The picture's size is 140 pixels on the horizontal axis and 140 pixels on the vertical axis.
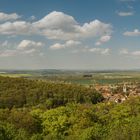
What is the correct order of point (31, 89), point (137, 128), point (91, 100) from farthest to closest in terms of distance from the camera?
point (91, 100)
point (31, 89)
point (137, 128)

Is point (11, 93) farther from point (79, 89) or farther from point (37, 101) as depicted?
point (79, 89)

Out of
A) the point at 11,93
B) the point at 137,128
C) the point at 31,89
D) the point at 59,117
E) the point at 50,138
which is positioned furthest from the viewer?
the point at 31,89

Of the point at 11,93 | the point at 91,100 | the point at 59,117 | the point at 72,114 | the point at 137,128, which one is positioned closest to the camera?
the point at 137,128

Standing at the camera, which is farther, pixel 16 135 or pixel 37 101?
pixel 37 101

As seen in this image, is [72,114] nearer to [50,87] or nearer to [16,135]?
[16,135]

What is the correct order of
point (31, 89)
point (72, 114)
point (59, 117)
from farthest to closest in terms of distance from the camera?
1. point (31, 89)
2. point (72, 114)
3. point (59, 117)

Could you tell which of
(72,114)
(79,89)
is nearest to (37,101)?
(79,89)

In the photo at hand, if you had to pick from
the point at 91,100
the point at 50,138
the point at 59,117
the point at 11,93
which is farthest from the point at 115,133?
the point at 91,100

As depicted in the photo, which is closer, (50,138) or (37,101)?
(50,138)
